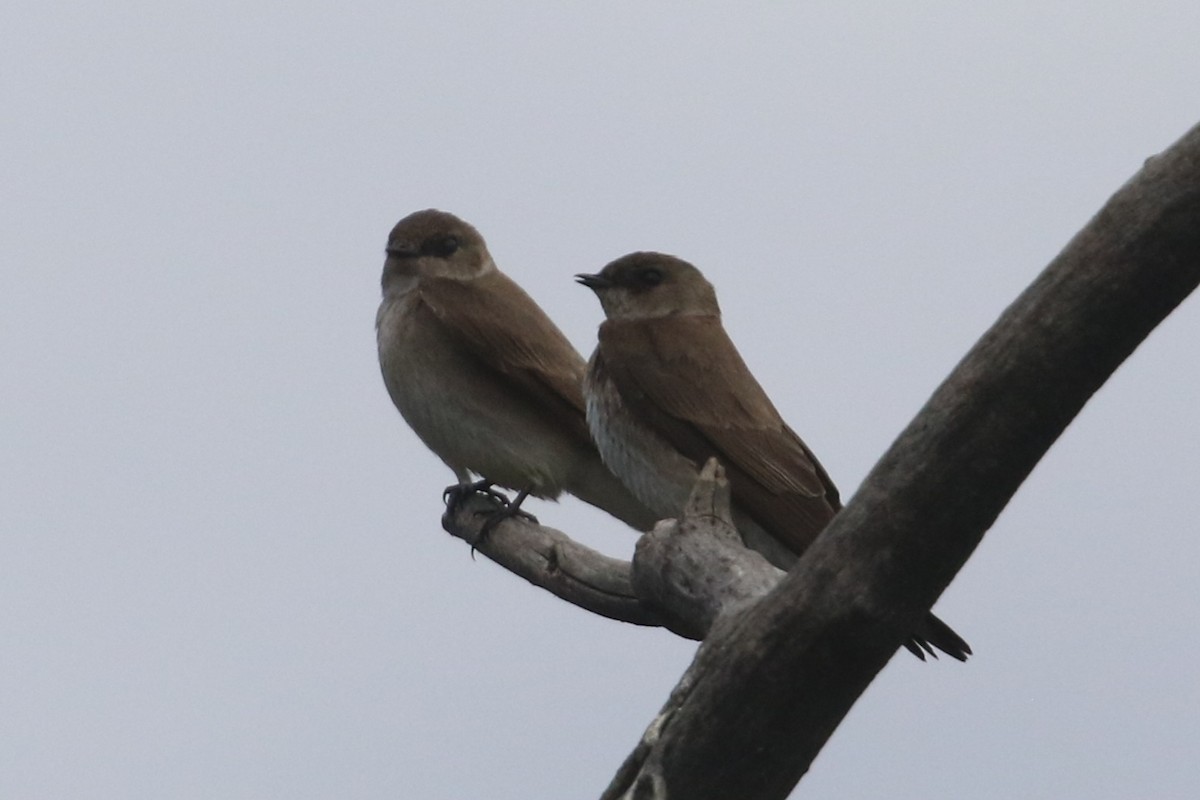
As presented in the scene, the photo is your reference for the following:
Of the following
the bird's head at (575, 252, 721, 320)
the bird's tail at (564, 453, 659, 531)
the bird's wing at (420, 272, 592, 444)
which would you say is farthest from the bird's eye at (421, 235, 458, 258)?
the bird's tail at (564, 453, 659, 531)

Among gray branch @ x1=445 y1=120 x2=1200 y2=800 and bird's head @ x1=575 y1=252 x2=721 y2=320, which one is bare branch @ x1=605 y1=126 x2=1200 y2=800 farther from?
bird's head @ x1=575 y1=252 x2=721 y2=320

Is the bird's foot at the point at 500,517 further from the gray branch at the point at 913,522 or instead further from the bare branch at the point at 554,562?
the gray branch at the point at 913,522

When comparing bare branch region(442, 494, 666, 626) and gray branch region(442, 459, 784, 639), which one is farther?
bare branch region(442, 494, 666, 626)

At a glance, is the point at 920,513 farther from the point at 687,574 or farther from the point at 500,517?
the point at 500,517

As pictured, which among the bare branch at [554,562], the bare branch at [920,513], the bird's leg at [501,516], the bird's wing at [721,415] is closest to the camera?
the bare branch at [920,513]

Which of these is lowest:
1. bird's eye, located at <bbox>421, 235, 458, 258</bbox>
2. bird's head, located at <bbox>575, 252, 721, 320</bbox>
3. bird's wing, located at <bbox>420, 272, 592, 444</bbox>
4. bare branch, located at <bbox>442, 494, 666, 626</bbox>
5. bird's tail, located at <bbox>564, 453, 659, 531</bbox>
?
bare branch, located at <bbox>442, 494, 666, 626</bbox>

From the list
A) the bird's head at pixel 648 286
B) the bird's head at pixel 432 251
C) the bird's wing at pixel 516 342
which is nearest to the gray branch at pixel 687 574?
the bird's wing at pixel 516 342
